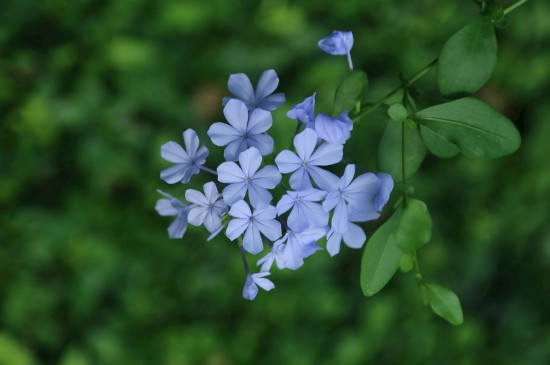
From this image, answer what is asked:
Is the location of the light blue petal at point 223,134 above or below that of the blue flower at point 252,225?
above

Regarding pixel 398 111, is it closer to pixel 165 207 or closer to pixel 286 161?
pixel 286 161

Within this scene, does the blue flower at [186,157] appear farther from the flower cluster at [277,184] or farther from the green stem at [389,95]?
the green stem at [389,95]

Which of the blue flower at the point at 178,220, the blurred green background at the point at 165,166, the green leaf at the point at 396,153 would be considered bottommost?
the blurred green background at the point at 165,166

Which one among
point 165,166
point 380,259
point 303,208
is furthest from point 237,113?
point 165,166

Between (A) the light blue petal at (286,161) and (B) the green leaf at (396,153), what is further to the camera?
(B) the green leaf at (396,153)

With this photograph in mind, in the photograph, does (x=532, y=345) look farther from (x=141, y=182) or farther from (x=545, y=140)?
(x=141, y=182)

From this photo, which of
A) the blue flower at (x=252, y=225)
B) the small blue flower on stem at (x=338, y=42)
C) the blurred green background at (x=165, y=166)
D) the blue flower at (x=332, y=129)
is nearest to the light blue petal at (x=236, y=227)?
the blue flower at (x=252, y=225)

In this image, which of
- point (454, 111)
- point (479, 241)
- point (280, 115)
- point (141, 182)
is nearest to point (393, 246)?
point (454, 111)

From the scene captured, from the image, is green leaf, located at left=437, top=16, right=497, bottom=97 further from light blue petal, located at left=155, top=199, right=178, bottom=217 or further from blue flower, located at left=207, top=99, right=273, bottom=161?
light blue petal, located at left=155, top=199, right=178, bottom=217
